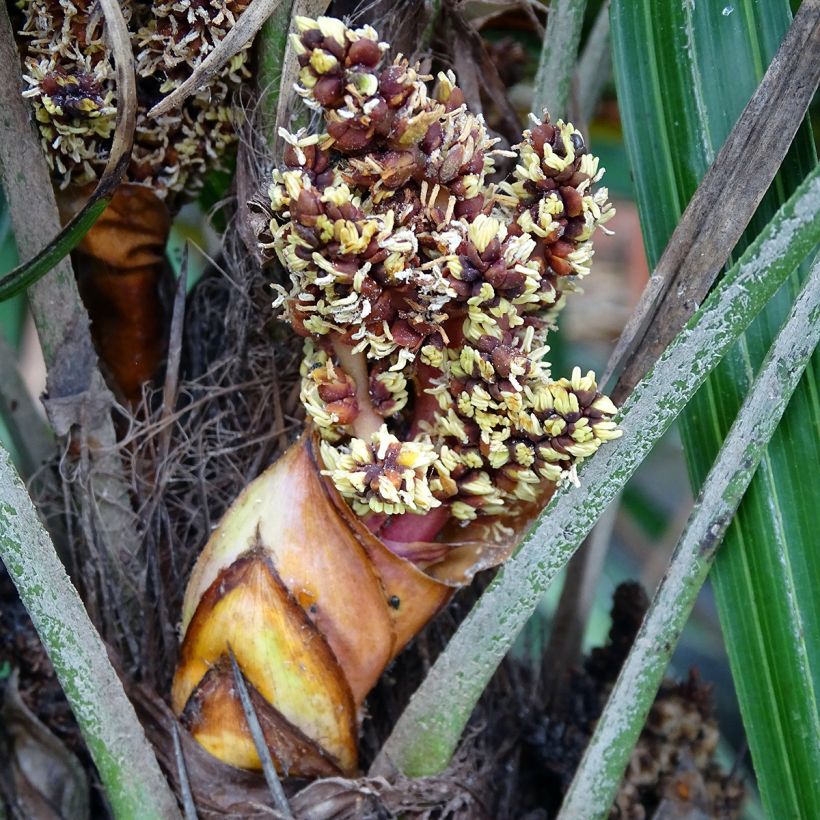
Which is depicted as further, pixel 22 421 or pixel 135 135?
pixel 22 421

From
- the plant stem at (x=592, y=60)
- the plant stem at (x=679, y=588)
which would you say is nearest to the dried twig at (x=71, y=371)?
the plant stem at (x=679, y=588)

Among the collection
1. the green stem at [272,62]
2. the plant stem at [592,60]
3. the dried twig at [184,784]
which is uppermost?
the green stem at [272,62]

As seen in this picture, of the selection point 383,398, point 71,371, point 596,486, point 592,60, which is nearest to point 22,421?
point 71,371

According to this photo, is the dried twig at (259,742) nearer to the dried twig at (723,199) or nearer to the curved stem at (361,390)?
the curved stem at (361,390)

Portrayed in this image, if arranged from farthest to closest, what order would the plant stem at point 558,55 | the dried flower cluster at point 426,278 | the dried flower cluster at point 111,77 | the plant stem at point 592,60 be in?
the plant stem at point 592,60, the plant stem at point 558,55, the dried flower cluster at point 111,77, the dried flower cluster at point 426,278

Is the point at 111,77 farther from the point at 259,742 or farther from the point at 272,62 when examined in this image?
the point at 259,742

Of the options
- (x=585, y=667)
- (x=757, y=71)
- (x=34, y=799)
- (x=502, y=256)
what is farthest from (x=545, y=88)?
(x=34, y=799)
